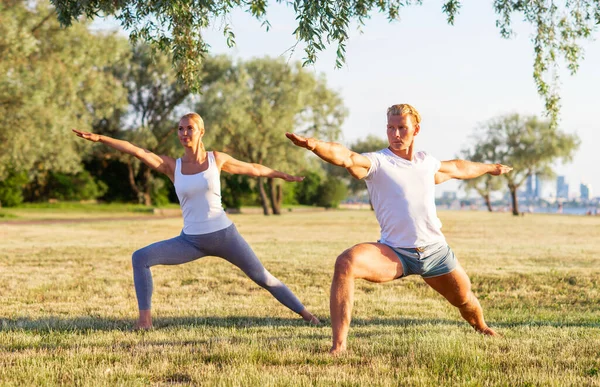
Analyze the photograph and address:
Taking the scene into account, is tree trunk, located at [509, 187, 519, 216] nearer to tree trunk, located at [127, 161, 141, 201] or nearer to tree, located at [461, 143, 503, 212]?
tree, located at [461, 143, 503, 212]

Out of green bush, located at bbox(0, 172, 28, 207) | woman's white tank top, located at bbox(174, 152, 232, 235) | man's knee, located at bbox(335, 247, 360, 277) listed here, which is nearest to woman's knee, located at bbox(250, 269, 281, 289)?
woman's white tank top, located at bbox(174, 152, 232, 235)

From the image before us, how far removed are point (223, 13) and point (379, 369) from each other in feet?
20.3

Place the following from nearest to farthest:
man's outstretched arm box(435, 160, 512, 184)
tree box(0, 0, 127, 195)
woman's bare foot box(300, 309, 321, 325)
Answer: man's outstretched arm box(435, 160, 512, 184) → woman's bare foot box(300, 309, 321, 325) → tree box(0, 0, 127, 195)

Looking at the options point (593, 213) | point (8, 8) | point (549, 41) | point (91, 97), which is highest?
point (8, 8)

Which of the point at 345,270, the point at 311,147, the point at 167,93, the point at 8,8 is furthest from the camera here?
the point at 167,93

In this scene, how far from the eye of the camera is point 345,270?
543 cm

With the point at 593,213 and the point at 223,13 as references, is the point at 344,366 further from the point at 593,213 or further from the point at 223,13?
the point at 593,213

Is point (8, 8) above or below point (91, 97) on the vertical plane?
above

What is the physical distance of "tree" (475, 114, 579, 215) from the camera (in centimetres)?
7131

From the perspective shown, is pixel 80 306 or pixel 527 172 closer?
pixel 80 306

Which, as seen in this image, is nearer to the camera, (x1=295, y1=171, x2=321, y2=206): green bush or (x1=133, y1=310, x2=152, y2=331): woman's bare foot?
(x1=133, y1=310, x2=152, y2=331): woman's bare foot

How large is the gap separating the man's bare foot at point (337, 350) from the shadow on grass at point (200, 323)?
186 centimetres

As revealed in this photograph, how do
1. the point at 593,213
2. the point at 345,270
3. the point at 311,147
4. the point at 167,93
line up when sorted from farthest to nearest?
the point at 593,213
the point at 167,93
the point at 345,270
the point at 311,147

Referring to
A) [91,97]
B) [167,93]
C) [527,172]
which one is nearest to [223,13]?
[91,97]
